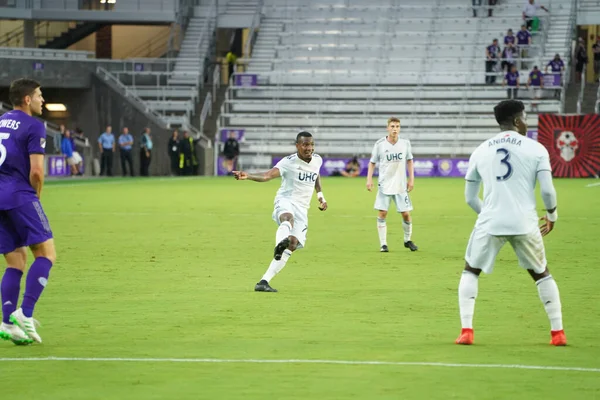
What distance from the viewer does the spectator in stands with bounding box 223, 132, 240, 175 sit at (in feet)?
164

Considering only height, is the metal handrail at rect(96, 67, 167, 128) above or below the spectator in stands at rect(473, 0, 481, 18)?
below

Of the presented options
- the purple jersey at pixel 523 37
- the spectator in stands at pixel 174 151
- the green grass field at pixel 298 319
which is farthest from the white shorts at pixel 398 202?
the purple jersey at pixel 523 37

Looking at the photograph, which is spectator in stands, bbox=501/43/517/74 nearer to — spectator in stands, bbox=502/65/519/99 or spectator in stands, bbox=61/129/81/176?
spectator in stands, bbox=502/65/519/99

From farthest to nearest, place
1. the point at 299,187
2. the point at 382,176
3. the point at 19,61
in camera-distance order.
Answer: the point at 19,61 → the point at 382,176 → the point at 299,187

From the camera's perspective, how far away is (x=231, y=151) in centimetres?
5000

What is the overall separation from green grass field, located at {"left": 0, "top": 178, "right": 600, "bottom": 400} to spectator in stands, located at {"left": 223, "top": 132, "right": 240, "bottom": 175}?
26539mm

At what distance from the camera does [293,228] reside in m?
13.6

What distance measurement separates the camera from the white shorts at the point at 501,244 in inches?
367

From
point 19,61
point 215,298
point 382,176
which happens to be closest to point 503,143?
point 215,298

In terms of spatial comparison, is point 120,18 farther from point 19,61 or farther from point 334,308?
point 334,308

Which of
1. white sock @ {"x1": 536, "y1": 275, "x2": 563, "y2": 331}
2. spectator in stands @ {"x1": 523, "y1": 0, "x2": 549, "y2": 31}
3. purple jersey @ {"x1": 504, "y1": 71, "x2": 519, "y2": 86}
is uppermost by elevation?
spectator in stands @ {"x1": 523, "y1": 0, "x2": 549, "y2": 31}

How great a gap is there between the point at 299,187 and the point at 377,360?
17.1 feet

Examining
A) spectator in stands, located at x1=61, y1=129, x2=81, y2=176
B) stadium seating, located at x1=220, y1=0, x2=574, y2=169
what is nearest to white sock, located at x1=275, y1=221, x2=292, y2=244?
spectator in stands, located at x1=61, y1=129, x2=81, y2=176

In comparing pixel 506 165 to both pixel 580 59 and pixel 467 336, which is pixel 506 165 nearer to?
pixel 467 336
